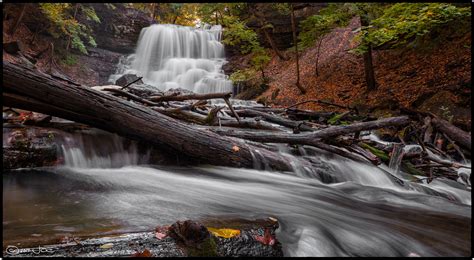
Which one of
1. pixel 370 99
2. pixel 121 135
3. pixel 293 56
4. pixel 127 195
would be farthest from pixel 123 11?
pixel 127 195

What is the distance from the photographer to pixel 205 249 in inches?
74.9

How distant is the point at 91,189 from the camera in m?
3.62

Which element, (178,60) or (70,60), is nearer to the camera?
(70,60)

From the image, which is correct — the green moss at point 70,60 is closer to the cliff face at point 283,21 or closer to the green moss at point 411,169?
the cliff face at point 283,21

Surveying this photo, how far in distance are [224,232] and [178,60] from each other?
19983 mm

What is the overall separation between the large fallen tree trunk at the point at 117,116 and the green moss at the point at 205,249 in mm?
2769

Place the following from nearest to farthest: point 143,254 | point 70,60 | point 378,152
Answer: point 143,254 → point 378,152 → point 70,60

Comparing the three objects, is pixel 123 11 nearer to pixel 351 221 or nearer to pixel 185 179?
pixel 185 179

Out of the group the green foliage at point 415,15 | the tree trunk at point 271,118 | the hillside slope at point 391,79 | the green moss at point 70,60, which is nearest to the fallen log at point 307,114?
the tree trunk at point 271,118

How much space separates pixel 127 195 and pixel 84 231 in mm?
1452

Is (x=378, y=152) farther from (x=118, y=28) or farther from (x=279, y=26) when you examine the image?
(x=118, y=28)

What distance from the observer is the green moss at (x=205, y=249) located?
187cm

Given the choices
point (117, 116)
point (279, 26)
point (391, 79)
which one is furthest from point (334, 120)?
point (279, 26)

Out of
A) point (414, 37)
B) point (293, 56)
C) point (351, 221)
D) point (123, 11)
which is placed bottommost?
point (351, 221)
